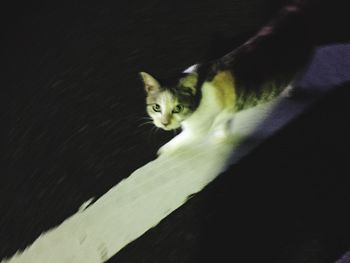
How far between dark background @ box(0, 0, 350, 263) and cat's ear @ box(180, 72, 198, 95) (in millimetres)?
196

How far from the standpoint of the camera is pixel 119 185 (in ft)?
3.33

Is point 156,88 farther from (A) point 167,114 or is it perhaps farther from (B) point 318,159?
(B) point 318,159

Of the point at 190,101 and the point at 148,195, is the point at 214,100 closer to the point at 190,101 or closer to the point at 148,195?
the point at 190,101

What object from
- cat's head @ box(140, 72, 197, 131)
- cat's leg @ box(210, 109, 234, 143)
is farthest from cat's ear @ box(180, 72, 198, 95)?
cat's leg @ box(210, 109, 234, 143)

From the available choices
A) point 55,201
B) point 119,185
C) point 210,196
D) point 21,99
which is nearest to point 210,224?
point 210,196

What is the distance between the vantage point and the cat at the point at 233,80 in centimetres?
90

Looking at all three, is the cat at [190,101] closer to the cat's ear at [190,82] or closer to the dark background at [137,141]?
the cat's ear at [190,82]

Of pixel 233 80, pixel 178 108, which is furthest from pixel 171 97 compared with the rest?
pixel 233 80

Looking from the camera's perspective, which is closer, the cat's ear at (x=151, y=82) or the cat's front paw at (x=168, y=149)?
the cat's ear at (x=151, y=82)

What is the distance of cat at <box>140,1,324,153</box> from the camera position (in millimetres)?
897

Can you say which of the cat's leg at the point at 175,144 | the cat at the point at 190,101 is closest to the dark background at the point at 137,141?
the cat's leg at the point at 175,144

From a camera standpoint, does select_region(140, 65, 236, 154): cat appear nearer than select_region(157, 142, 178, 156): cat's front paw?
Yes

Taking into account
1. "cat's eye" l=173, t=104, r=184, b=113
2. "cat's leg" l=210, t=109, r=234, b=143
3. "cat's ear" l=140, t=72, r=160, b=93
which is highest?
"cat's ear" l=140, t=72, r=160, b=93

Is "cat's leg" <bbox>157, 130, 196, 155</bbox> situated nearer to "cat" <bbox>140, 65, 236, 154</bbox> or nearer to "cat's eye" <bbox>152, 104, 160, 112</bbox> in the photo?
"cat" <bbox>140, 65, 236, 154</bbox>
